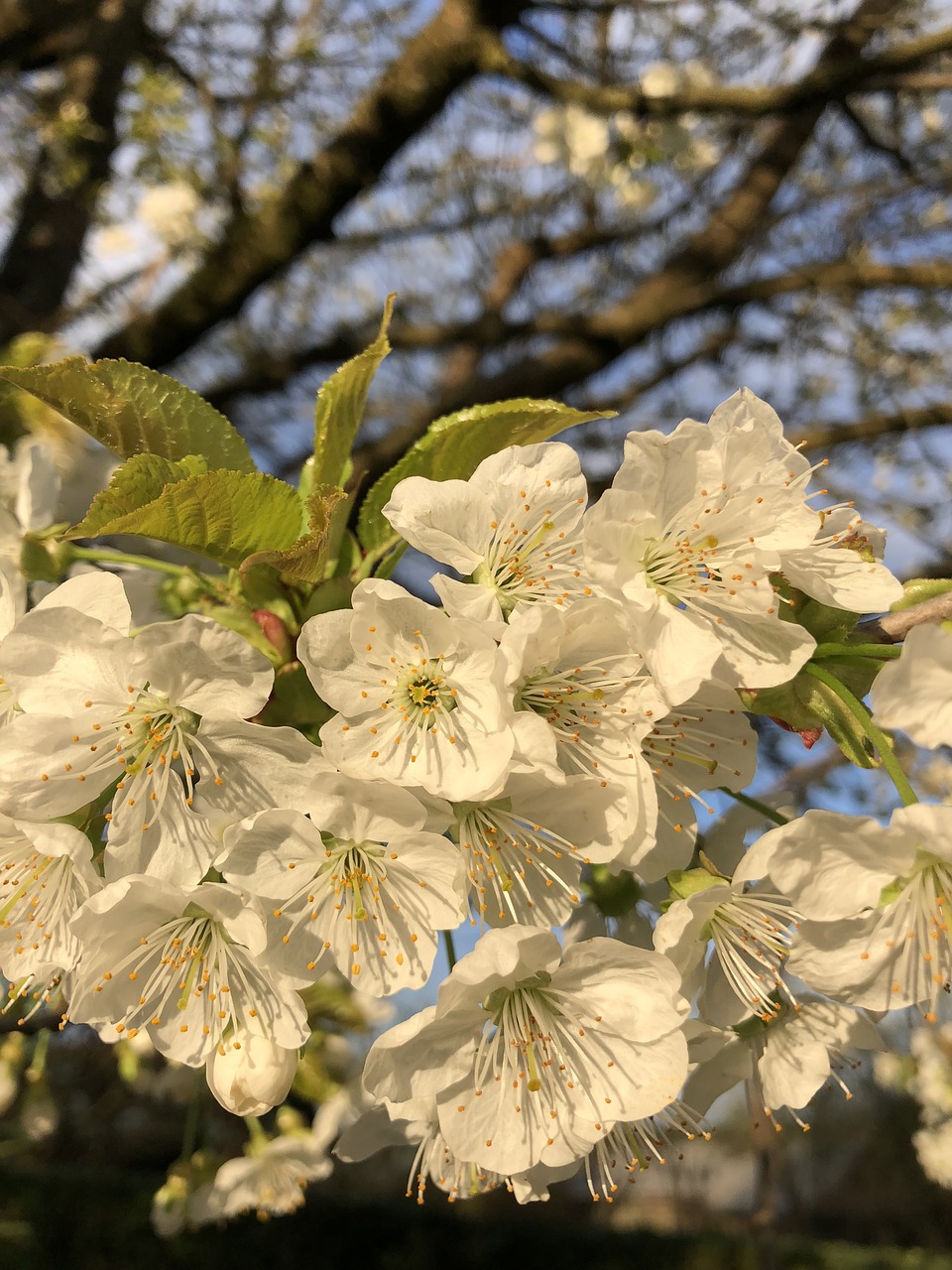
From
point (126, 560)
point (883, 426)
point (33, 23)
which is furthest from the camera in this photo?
point (883, 426)

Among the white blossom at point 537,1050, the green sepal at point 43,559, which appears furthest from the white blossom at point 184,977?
the green sepal at point 43,559

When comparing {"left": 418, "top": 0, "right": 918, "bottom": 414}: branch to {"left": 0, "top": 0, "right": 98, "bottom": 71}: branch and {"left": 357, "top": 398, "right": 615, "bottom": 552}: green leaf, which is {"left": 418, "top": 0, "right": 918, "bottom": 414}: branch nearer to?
{"left": 0, "top": 0, "right": 98, "bottom": 71}: branch

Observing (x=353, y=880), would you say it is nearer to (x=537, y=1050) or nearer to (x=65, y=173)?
(x=537, y=1050)

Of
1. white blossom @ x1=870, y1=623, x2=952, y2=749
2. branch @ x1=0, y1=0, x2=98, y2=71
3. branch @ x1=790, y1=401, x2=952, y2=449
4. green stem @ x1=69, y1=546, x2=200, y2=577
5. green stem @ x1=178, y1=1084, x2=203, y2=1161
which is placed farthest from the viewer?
branch @ x1=790, y1=401, x2=952, y2=449

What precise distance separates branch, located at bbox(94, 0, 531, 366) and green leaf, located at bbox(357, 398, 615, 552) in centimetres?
250

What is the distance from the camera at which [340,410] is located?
1091mm

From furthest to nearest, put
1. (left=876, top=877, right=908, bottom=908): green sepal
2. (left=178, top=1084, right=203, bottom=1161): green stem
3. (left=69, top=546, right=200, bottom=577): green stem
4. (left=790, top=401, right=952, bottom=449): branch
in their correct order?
(left=790, top=401, right=952, bottom=449): branch, (left=178, top=1084, right=203, bottom=1161): green stem, (left=69, top=546, right=200, bottom=577): green stem, (left=876, top=877, right=908, bottom=908): green sepal

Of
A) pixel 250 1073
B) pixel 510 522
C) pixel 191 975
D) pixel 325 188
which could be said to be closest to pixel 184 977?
pixel 191 975

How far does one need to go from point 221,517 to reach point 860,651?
0.69 m

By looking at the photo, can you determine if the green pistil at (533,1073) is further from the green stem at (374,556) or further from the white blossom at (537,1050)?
the green stem at (374,556)

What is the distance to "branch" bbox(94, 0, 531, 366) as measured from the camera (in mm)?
3020

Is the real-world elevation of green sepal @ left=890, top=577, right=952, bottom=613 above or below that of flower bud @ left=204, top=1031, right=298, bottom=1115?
above

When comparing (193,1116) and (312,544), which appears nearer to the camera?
(312,544)

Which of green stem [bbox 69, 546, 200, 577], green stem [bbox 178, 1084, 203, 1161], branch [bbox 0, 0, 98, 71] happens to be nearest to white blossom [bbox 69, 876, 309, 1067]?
green stem [bbox 69, 546, 200, 577]
